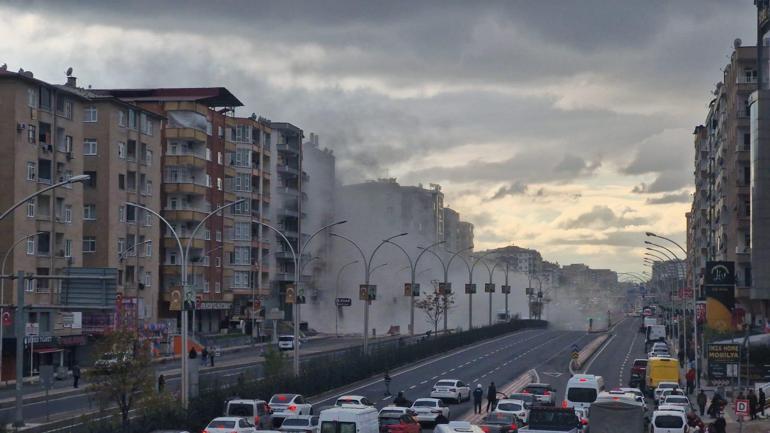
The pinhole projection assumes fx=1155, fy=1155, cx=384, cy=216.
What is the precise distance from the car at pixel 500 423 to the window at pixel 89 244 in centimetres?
5237

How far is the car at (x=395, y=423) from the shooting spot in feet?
139

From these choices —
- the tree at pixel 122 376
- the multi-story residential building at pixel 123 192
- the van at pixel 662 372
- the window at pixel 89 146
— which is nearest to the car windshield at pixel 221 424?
the tree at pixel 122 376

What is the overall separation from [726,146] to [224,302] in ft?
167

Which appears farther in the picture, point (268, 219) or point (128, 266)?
point (268, 219)

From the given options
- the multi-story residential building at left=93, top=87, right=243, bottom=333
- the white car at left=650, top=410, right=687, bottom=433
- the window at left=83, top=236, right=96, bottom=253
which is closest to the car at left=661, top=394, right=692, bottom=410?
the white car at left=650, top=410, right=687, bottom=433

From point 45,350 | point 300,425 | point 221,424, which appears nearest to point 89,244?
point 45,350

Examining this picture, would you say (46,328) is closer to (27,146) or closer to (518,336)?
(27,146)

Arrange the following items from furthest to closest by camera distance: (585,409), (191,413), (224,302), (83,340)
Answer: (224,302)
(83,340)
(585,409)
(191,413)

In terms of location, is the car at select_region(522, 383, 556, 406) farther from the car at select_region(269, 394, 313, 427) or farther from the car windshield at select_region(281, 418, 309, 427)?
the car windshield at select_region(281, 418, 309, 427)

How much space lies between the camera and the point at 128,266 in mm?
94688

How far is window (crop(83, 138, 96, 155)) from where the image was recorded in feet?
297

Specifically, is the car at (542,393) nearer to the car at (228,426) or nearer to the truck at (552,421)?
the truck at (552,421)

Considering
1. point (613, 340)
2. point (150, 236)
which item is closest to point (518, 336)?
point (613, 340)

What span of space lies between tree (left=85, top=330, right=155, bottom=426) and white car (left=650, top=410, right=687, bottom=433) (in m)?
18.6
